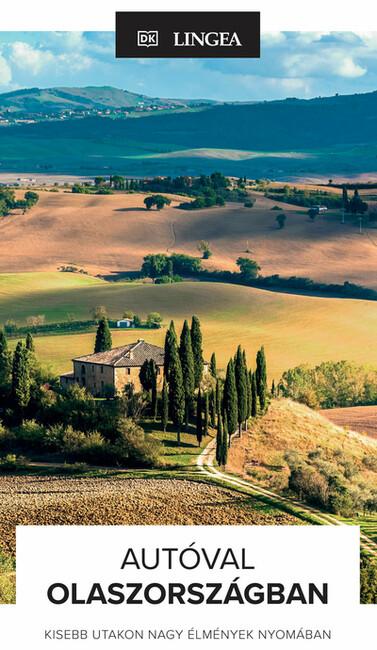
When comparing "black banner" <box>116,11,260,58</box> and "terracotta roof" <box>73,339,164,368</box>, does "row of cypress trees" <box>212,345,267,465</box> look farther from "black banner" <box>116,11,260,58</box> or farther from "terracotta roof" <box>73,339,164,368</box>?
"black banner" <box>116,11,260,58</box>

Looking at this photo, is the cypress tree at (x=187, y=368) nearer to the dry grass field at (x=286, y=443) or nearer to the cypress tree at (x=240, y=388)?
the cypress tree at (x=240, y=388)

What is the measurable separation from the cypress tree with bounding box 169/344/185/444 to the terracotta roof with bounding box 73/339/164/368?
3.03 m

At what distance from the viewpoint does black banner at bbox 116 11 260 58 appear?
34.2 meters

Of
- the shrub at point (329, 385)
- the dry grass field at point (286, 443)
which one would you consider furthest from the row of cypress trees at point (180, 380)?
the shrub at point (329, 385)

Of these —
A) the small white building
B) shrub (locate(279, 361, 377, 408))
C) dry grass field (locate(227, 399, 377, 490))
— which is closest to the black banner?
dry grass field (locate(227, 399, 377, 490))

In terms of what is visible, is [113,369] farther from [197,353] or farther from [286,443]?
[286,443]

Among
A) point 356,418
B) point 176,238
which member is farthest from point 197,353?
point 176,238

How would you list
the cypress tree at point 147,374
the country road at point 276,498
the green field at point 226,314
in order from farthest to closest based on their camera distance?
1. the green field at point 226,314
2. the cypress tree at point 147,374
3. the country road at point 276,498

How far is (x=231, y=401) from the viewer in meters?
58.6

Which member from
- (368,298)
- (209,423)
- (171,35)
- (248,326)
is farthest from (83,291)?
(171,35)

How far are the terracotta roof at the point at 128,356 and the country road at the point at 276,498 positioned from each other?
8.31 meters

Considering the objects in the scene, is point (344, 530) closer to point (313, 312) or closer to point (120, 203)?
point (313, 312)

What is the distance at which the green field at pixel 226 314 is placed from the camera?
8562cm

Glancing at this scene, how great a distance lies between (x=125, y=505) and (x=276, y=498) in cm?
593
